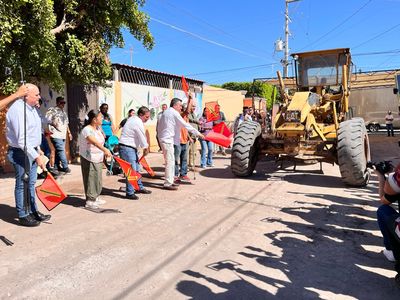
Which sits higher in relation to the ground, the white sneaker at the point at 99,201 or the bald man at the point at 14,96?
the bald man at the point at 14,96

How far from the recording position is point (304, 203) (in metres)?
6.78

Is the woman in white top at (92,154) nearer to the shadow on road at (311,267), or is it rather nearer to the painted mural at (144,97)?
the shadow on road at (311,267)

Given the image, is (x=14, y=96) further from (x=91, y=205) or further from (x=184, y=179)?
(x=184, y=179)

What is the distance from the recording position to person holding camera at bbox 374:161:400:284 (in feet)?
11.5

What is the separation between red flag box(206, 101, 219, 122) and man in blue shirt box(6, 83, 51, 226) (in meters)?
6.86

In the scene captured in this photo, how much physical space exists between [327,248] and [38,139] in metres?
3.91

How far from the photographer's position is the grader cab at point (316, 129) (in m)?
7.81

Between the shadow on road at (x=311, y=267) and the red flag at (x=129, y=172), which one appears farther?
the red flag at (x=129, y=172)

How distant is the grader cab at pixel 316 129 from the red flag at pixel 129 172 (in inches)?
106

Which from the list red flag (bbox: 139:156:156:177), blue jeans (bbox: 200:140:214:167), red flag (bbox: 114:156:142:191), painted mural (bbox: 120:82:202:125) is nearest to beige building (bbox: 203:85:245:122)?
painted mural (bbox: 120:82:202:125)

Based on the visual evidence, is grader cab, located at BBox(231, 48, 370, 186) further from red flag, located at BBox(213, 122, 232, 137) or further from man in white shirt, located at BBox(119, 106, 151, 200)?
man in white shirt, located at BBox(119, 106, 151, 200)

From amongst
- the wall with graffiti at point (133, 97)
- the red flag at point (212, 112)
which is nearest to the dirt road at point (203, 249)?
the red flag at point (212, 112)

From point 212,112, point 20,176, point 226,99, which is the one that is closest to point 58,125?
point 20,176

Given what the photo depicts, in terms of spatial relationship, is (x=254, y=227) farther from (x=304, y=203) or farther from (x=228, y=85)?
(x=228, y=85)
